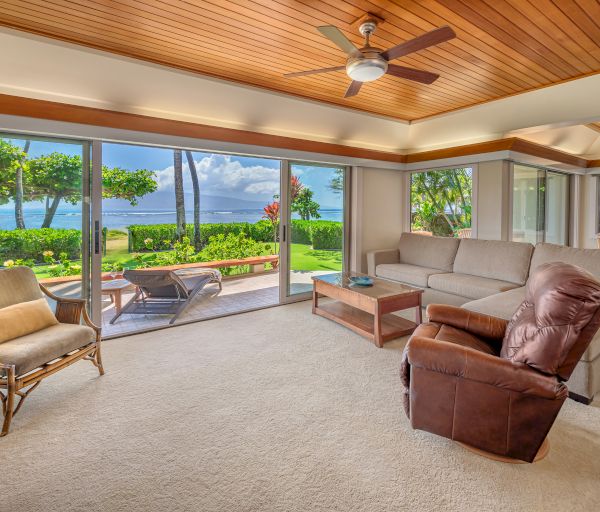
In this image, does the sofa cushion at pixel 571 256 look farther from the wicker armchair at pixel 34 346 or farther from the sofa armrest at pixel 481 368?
the wicker armchair at pixel 34 346

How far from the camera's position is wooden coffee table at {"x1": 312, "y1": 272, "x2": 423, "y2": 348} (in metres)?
3.58

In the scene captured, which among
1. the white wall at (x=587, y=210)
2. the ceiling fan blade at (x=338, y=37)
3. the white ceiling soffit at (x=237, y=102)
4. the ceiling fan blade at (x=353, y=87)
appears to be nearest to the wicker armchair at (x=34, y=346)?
the white ceiling soffit at (x=237, y=102)

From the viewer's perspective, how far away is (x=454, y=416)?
190 centimetres

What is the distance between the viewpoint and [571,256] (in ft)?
12.3

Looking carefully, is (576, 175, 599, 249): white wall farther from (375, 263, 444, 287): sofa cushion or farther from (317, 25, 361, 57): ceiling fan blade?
(317, 25, 361, 57): ceiling fan blade

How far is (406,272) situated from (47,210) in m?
4.46

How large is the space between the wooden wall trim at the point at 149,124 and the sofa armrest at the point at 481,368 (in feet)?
11.3

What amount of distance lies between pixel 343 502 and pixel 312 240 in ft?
13.4

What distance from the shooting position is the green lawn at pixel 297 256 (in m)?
5.30

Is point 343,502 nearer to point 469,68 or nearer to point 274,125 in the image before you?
point 469,68

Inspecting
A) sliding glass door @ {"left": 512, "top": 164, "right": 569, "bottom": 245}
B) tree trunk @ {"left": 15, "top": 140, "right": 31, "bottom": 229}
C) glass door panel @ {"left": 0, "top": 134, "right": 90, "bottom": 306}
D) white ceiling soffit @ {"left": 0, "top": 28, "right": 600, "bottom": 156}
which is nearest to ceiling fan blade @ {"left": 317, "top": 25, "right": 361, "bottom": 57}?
white ceiling soffit @ {"left": 0, "top": 28, "right": 600, "bottom": 156}

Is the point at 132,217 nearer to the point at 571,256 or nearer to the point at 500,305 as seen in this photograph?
the point at 500,305

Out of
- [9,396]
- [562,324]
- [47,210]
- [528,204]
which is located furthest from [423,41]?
[528,204]

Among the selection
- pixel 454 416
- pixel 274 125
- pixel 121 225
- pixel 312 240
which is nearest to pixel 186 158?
pixel 121 225
